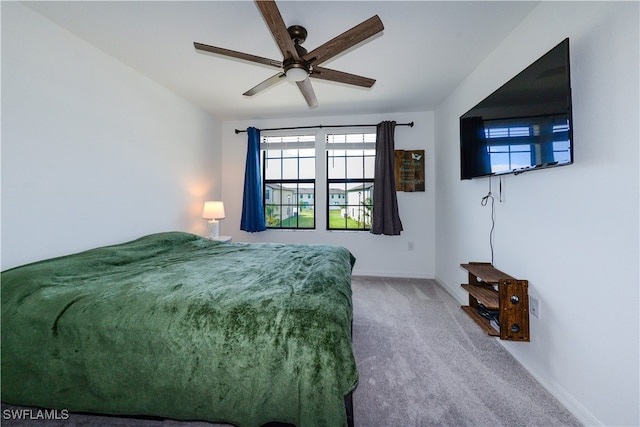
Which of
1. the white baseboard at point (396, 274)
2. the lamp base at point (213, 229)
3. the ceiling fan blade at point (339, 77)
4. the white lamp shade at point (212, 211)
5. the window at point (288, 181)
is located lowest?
the white baseboard at point (396, 274)

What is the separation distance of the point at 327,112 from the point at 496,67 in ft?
6.89

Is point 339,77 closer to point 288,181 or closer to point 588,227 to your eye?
point 588,227

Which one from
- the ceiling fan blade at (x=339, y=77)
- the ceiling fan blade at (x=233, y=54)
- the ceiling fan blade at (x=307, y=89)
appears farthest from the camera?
the ceiling fan blade at (x=307, y=89)

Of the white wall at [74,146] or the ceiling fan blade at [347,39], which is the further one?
the white wall at [74,146]

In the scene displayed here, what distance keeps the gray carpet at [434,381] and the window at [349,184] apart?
1712 millimetres

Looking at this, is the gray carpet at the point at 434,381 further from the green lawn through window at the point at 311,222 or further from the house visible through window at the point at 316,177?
the house visible through window at the point at 316,177

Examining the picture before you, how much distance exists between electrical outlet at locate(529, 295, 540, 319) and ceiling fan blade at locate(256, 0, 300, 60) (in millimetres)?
2232

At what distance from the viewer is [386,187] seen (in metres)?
3.55

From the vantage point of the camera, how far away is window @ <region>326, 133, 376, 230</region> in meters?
3.87

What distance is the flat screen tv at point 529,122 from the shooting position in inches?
50.6

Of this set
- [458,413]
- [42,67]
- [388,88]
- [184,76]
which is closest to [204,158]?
[184,76]

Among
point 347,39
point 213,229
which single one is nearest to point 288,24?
point 347,39

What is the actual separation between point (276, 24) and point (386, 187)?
104 inches

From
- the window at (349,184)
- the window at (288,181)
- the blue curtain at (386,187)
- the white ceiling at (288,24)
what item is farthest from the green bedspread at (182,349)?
the window at (288,181)
